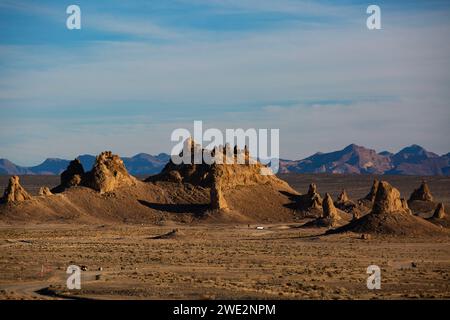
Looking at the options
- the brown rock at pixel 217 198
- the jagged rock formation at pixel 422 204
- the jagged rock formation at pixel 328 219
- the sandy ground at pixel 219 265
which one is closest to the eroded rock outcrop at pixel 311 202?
the brown rock at pixel 217 198

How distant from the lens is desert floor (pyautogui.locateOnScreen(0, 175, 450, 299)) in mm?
38656

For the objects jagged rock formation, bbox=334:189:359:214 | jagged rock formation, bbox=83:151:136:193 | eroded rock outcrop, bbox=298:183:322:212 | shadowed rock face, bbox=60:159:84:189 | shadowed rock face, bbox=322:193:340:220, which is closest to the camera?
shadowed rock face, bbox=322:193:340:220

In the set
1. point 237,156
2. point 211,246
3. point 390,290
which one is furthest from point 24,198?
point 390,290

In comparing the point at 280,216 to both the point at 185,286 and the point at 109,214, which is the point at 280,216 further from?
the point at 185,286

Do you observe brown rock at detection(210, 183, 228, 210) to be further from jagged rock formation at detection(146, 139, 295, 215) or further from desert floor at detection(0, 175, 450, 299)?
desert floor at detection(0, 175, 450, 299)

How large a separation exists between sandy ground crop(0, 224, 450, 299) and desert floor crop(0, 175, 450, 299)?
0.05 meters

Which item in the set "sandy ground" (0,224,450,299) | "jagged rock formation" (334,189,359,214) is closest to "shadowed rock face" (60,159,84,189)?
"sandy ground" (0,224,450,299)

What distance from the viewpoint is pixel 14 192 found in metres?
102

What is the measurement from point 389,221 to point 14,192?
1743 inches

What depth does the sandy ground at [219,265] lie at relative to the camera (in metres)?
38.6

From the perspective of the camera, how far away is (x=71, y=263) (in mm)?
53219

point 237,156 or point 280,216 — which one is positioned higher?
point 237,156

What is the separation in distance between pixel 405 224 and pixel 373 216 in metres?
2.94

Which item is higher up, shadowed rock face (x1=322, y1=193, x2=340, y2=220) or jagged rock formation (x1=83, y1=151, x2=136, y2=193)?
jagged rock formation (x1=83, y1=151, x2=136, y2=193)
